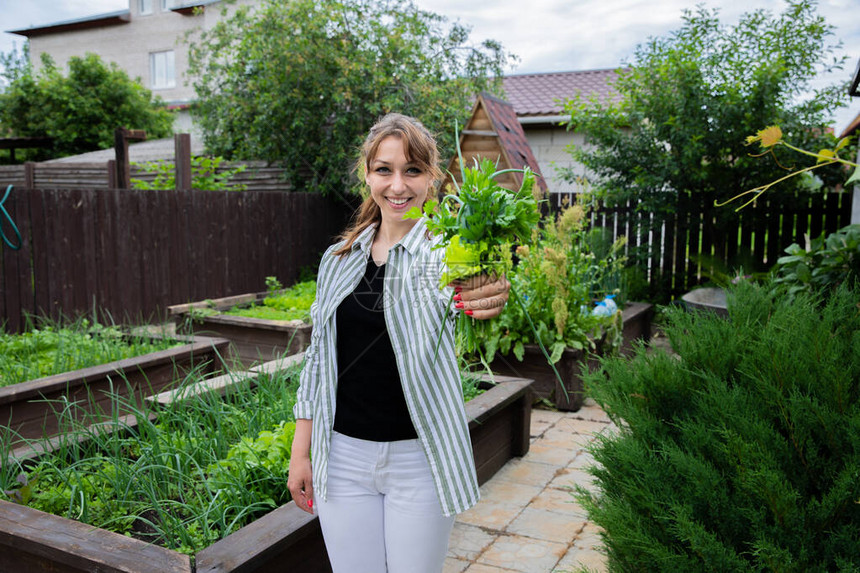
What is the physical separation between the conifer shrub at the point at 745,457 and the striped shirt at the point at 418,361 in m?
0.38

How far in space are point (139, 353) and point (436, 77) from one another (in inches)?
296

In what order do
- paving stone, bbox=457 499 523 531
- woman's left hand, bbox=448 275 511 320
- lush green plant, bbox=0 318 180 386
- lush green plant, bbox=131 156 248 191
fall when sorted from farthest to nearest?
lush green plant, bbox=131 156 248 191
lush green plant, bbox=0 318 180 386
paving stone, bbox=457 499 523 531
woman's left hand, bbox=448 275 511 320

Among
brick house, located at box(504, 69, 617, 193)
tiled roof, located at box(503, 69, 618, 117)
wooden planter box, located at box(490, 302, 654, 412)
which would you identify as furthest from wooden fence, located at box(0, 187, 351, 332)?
tiled roof, located at box(503, 69, 618, 117)

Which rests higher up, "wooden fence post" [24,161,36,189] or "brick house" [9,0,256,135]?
"brick house" [9,0,256,135]

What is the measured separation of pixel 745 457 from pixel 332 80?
31.6ft

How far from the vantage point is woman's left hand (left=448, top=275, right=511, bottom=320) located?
5.11ft

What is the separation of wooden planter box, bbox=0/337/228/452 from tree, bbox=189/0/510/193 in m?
5.81

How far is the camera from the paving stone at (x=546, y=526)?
3.36 m

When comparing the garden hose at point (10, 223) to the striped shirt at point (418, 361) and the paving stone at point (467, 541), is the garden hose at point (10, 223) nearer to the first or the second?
the paving stone at point (467, 541)

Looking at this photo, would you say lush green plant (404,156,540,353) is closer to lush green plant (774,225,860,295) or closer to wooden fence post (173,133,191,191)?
lush green plant (774,225,860,295)

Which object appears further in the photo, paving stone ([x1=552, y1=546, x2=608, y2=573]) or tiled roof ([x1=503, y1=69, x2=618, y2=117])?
tiled roof ([x1=503, y1=69, x2=618, y2=117])

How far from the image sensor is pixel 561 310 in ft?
17.0

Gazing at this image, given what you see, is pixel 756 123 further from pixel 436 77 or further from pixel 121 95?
pixel 121 95

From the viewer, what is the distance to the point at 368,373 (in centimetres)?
192
